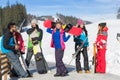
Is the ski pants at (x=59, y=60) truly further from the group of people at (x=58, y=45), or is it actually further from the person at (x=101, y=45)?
the person at (x=101, y=45)

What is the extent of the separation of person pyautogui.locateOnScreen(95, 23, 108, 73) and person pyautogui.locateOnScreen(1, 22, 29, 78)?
9.98 feet

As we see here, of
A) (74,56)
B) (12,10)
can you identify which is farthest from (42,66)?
(12,10)

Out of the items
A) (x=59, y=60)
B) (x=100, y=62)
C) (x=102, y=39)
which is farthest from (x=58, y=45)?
(x=100, y=62)

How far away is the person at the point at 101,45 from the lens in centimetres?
1648

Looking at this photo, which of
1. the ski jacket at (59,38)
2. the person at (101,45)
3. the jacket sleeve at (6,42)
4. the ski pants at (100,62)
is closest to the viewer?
Answer: the jacket sleeve at (6,42)

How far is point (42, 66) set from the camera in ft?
53.6

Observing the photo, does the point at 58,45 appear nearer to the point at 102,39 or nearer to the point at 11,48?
the point at 11,48

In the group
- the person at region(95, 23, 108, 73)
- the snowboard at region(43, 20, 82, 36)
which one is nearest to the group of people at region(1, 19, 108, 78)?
the person at region(95, 23, 108, 73)

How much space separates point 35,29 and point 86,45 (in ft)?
6.01

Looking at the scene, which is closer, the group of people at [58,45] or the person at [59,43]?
the group of people at [58,45]

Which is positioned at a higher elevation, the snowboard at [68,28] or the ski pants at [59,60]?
the snowboard at [68,28]

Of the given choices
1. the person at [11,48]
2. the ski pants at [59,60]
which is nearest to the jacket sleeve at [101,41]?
the ski pants at [59,60]

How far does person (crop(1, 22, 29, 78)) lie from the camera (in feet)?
47.9

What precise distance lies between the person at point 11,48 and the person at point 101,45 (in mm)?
3042
